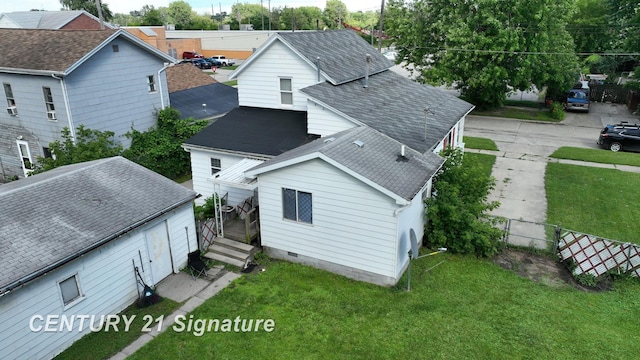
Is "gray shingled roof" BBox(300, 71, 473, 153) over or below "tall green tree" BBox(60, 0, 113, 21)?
below

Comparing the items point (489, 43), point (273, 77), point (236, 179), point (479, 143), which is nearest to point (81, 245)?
point (236, 179)

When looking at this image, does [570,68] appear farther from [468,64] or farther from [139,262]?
[139,262]

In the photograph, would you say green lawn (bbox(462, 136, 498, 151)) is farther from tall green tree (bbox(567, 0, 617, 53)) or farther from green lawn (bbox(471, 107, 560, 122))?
tall green tree (bbox(567, 0, 617, 53))

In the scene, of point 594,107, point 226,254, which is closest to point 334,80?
point 226,254

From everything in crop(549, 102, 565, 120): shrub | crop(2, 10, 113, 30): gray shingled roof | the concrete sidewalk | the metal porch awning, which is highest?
crop(2, 10, 113, 30): gray shingled roof

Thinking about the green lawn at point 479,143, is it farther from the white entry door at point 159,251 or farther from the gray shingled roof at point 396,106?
the white entry door at point 159,251

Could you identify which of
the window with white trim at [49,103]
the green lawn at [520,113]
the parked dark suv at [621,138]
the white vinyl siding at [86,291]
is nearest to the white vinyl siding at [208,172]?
the white vinyl siding at [86,291]

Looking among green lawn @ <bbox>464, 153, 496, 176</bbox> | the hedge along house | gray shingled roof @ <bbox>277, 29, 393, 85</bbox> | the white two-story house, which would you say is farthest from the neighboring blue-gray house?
green lawn @ <bbox>464, 153, 496, 176</bbox>
